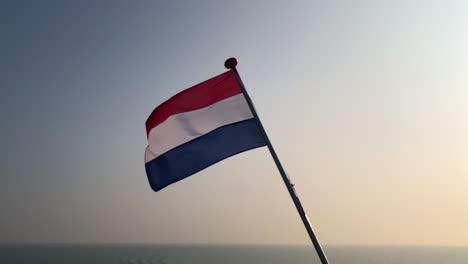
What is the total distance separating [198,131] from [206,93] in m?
0.74

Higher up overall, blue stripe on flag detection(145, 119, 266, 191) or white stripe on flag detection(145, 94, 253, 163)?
white stripe on flag detection(145, 94, 253, 163)

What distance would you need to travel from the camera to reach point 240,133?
21.9ft

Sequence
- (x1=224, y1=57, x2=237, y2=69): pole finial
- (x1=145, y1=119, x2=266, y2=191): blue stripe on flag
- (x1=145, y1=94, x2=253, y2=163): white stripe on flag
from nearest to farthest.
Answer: (x1=224, y1=57, x2=237, y2=69): pole finial
(x1=145, y1=119, x2=266, y2=191): blue stripe on flag
(x1=145, y1=94, x2=253, y2=163): white stripe on flag

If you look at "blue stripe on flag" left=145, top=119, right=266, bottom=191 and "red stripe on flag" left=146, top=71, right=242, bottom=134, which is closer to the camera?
"blue stripe on flag" left=145, top=119, right=266, bottom=191

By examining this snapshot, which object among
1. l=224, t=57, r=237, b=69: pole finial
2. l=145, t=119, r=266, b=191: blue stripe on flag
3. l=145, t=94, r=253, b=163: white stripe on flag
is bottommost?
l=145, t=119, r=266, b=191: blue stripe on flag

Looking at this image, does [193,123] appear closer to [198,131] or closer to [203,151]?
[198,131]

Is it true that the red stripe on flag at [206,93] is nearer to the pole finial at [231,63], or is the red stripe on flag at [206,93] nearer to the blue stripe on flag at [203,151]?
the pole finial at [231,63]

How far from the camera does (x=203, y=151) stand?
22.3 ft

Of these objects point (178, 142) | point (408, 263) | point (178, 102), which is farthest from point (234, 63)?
point (408, 263)

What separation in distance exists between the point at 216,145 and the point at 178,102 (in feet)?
3.75

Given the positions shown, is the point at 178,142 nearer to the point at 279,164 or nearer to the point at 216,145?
the point at 216,145

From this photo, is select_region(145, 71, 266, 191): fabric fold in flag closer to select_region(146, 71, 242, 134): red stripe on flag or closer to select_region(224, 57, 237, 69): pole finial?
select_region(146, 71, 242, 134): red stripe on flag

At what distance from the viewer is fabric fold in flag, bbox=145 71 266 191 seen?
6684mm

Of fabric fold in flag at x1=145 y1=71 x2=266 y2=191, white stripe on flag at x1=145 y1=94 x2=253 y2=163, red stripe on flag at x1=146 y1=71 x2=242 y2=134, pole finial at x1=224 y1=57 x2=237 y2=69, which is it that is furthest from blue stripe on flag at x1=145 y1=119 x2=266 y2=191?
pole finial at x1=224 y1=57 x2=237 y2=69
